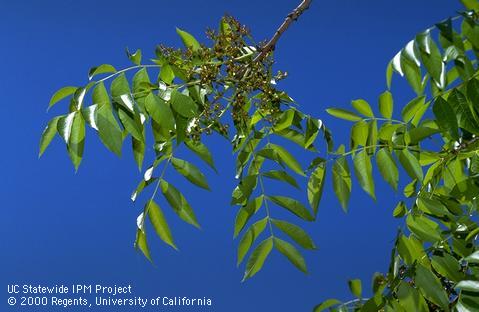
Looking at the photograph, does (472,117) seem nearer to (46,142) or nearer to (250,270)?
(250,270)

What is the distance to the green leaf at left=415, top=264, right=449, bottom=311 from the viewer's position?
1.53m

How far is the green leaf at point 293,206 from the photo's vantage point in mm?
1679

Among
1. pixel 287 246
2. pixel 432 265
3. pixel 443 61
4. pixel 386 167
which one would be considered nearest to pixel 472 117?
pixel 443 61

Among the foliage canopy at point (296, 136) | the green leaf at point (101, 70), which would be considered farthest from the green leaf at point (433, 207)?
the green leaf at point (101, 70)

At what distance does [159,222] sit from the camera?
1.74 metres

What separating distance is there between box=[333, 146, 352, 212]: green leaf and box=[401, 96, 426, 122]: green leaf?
0.16m

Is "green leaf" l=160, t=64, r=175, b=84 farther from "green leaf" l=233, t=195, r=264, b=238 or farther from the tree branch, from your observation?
"green leaf" l=233, t=195, r=264, b=238

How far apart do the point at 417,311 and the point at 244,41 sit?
66cm

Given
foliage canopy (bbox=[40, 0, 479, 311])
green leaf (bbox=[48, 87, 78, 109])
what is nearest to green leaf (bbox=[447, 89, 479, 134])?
foliage canopy (bbox=[40, 0, 479, 311])

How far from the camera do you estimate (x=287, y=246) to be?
1.71m

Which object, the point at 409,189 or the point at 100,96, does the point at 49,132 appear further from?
the point at 409,189

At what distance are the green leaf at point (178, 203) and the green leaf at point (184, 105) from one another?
0.93 ft

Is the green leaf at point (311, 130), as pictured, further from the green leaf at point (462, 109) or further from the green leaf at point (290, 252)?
the green leaf at point (462, 109)

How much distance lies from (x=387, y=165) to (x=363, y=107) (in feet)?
0.47
